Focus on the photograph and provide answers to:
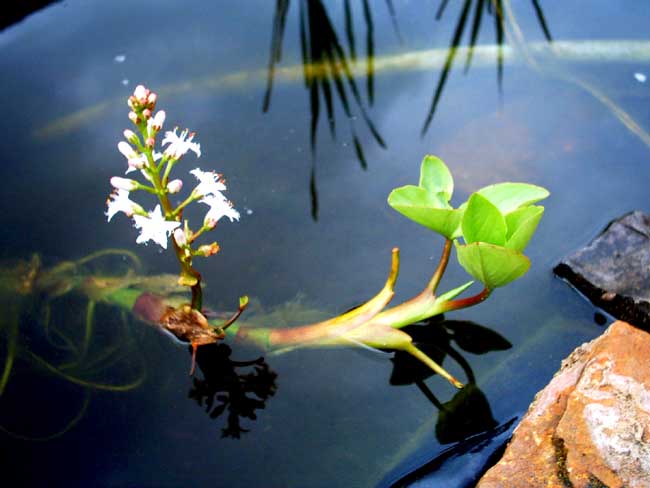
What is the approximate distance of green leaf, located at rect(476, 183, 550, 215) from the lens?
5.73ft

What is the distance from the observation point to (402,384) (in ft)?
6.31

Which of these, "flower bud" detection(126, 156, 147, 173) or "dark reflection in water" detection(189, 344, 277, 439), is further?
"dark reflection in water" detection(189, 344, 277, 439)

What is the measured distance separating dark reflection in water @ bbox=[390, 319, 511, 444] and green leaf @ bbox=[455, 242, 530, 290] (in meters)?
0.26

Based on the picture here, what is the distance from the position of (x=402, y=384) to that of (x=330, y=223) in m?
0.62

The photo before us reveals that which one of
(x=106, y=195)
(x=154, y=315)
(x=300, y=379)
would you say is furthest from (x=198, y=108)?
(x=300, y=379)

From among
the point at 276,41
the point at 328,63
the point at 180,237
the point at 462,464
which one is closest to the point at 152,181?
the point at 180,237

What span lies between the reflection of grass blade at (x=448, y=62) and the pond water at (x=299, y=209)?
0.04 ft

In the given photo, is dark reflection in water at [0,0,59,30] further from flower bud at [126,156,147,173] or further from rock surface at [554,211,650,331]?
rock surface at [554,211,650,331]

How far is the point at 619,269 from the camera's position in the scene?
2.07 meters

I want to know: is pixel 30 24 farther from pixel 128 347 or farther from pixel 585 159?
pixel 585 159

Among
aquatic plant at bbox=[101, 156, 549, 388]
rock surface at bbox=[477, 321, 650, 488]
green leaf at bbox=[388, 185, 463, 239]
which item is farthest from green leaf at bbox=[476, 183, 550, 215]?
rock surface at bbox=[477, 321, 650, 488]

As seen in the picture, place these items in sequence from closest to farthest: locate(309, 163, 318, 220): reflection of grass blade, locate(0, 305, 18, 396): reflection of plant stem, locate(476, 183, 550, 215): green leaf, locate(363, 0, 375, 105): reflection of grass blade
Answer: locate(476, 183, 550, 215): green leaf < locate(0, 305, 18, 396): reflection of plant stem < locate(309, 163, 318, 220): reflection of grass blade < locate(363, 0, 375, 105): reflection of grass blade

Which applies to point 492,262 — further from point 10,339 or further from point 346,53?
point 346,53

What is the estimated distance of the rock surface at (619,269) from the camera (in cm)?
202
